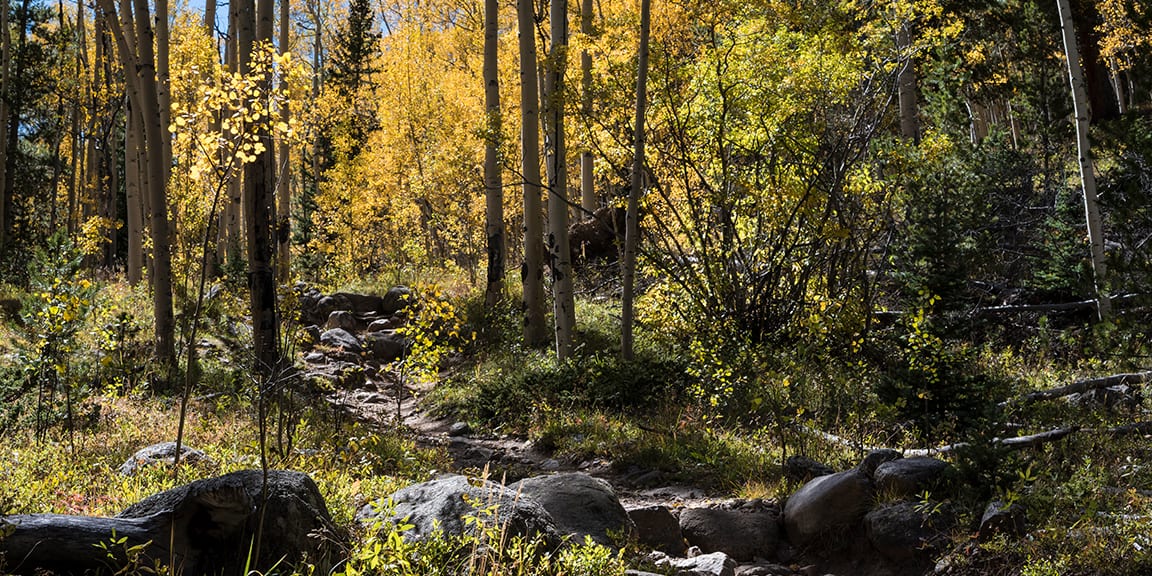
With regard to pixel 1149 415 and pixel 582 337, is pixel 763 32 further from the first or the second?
pixel 1149 415

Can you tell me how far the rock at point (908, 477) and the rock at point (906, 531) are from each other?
16cm

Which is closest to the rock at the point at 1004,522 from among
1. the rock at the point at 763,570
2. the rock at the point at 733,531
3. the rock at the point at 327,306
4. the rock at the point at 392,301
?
the rock at the point at 763,570

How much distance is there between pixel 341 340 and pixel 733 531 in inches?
324

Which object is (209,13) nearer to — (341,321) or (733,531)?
(341,321)

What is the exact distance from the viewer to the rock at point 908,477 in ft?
17.1

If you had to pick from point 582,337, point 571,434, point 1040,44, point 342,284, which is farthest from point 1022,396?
point 342,284

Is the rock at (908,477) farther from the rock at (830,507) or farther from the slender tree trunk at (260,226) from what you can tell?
the slender tree trunk at (260,226)

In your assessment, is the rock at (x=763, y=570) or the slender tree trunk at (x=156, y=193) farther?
the slender tree trunk at (x=156, y=193)

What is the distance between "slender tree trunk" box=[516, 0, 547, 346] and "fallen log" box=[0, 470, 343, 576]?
6.86 meters

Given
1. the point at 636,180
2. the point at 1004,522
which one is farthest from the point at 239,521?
the point at 636,180

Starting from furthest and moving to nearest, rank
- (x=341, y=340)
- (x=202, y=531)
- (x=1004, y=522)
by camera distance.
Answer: (x=341, y=340), (x=1004, y=522), (x=202, y=531)

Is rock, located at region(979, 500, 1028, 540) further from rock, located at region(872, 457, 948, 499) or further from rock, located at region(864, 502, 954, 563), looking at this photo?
rock, located at region(872, 457, 948, 499)

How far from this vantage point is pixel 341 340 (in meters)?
12.2

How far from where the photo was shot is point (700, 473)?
6570 mm
